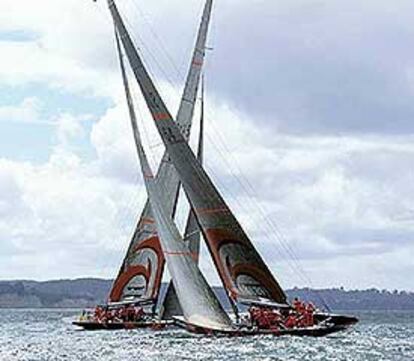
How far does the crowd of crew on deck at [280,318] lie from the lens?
6644 cm

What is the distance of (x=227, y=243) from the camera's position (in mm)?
67000

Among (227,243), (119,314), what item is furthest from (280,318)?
(119,314)

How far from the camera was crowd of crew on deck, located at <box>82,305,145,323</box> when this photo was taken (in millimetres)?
82500

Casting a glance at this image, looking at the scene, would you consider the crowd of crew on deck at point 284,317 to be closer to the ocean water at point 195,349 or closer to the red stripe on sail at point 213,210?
→ the ocean water at point 195,349

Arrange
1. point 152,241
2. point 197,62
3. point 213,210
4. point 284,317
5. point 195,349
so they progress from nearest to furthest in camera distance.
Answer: point 195,349 → point 213,210 → point 284,317 → point 197,62 → point 152,241

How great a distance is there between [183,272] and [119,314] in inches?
702

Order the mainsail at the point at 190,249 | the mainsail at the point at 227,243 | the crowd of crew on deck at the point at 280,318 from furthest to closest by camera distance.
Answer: the mainsail at the point at 190,249 → the mainsail at the point at 227,243 → the crowd of crew on deck at the point at 280,318

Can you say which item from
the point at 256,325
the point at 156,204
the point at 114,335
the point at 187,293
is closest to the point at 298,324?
the point at 256,325

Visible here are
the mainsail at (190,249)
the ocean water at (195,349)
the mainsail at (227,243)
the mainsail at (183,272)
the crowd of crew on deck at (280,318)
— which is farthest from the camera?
the mainsail at (190,249)

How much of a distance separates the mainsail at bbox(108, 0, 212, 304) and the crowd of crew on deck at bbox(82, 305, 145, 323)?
2.33ft

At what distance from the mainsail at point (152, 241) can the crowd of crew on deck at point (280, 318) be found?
53.3 ft

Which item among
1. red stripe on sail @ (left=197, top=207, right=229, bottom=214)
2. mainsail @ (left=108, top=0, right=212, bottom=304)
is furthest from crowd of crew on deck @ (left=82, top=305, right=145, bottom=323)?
red stripe on sail @ (left=197, top=207, right=229, bottom=214)

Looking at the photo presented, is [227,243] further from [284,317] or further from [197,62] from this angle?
[197,62]

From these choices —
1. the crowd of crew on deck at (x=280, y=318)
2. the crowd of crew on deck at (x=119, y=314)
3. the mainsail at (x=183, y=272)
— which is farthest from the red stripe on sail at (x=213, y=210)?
the crowd of crew on deck at (x=119, y=314)
